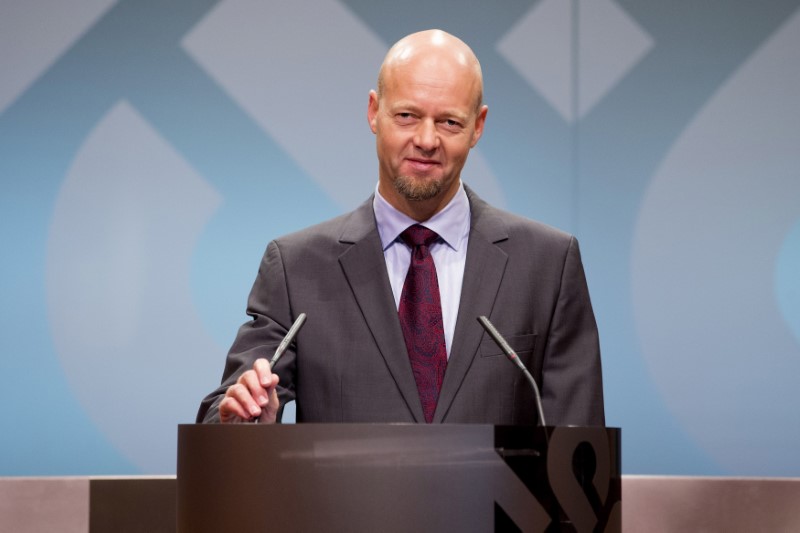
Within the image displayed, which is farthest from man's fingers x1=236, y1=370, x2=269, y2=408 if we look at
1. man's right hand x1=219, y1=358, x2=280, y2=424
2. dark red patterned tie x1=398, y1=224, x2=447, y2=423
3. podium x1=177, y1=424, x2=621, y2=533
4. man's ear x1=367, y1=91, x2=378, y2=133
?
man's ear x1=367, y1=91, x2=378, y2=133

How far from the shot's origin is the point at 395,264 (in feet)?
6.23

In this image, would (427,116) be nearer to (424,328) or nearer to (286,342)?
(424,328)

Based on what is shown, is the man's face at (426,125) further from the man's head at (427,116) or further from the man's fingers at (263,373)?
the man's fingers at (263,373)

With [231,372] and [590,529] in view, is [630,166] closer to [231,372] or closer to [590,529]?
[231,372]

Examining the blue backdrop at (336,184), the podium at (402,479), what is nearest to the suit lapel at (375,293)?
the podium at (402,479)

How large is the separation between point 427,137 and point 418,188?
9cm

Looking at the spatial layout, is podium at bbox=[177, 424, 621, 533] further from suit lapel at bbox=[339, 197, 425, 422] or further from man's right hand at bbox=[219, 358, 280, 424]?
suit lapel at bbox=[339, 197, 425, 422]

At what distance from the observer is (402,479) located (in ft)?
3.83

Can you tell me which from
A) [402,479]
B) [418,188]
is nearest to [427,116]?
[418,188]

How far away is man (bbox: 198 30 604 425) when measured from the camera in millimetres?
1767

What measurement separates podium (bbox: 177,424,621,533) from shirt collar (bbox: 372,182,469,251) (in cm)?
73

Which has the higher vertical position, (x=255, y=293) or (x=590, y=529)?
(x=255, y=293)

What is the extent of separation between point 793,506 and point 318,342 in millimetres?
1155

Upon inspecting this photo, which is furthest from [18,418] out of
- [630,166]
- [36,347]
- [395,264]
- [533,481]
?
[533,481]
